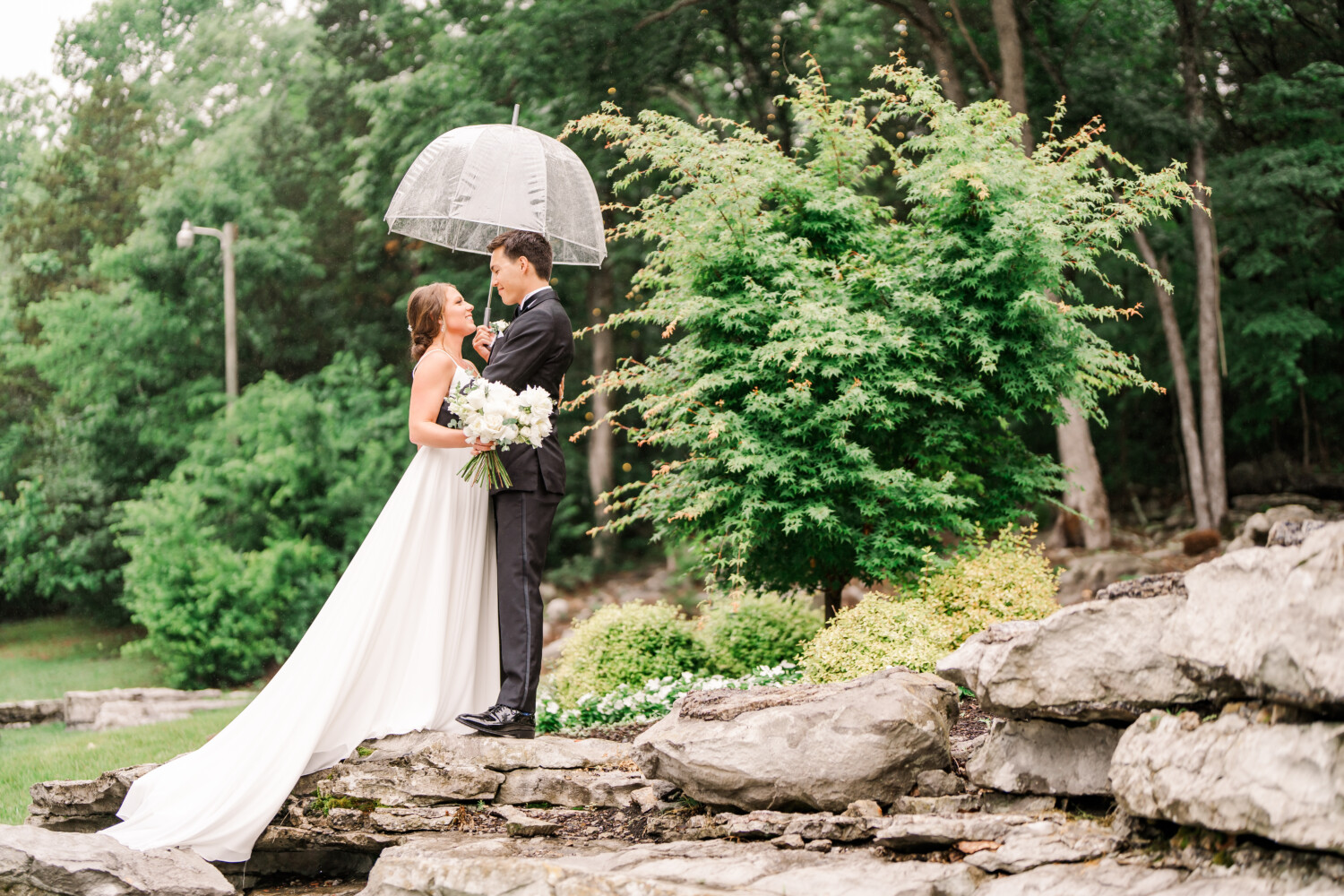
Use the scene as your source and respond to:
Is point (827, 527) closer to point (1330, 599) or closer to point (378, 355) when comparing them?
point (1330, 599)

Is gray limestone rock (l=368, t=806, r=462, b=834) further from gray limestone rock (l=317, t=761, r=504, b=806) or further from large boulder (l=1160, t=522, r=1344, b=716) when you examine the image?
large boulder (l=1160, t=522, r=1344, b=716)

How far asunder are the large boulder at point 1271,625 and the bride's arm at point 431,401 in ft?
11.1

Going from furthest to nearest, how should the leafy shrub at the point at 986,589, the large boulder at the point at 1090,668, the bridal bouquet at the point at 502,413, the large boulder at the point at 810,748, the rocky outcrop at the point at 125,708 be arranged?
the rocky outcrop at the point at 125,708 → the leafy shrub at the point at 986,589 → the bridal bouquet at the point at 502,413 → the large boulder at the point at 810,748 → the large boulder at the point at 1090,668

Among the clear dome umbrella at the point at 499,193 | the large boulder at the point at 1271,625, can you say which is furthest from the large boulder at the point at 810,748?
the clear dome umbrella at the point at 499,193

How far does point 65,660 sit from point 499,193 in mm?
20463

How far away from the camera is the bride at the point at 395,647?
4941 mm

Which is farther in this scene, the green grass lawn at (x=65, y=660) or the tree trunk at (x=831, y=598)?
the green grass lawn at (x=65, y=660)

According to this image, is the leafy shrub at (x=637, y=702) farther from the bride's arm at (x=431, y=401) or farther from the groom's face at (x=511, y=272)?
the groom's face at (x=511, y=272)

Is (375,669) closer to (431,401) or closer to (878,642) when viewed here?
(431,401)

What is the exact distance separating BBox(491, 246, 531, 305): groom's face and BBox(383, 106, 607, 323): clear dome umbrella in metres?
0.35

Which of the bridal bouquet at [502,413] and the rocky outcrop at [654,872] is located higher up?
the bridal bouquet at [502,413]

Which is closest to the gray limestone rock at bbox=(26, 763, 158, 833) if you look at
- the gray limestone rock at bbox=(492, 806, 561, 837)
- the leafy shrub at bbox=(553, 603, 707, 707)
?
the gray limestone rock at bbox=(492, 806, 561, 837)

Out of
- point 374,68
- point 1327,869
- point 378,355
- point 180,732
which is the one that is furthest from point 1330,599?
point 374,68

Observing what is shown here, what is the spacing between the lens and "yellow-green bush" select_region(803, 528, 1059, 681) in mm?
6258
